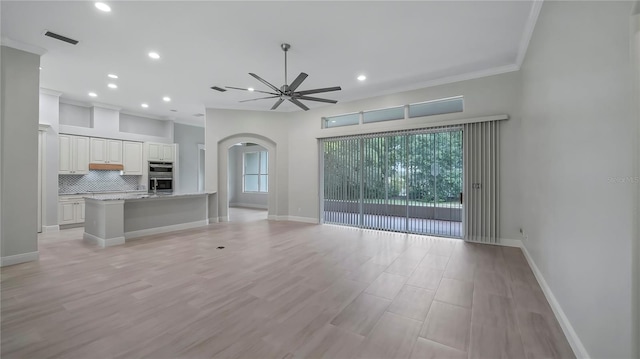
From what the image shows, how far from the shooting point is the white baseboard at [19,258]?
376cm

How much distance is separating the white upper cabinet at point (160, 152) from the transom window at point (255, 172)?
145 inches

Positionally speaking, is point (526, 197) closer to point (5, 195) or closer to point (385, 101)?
point (385, 101)

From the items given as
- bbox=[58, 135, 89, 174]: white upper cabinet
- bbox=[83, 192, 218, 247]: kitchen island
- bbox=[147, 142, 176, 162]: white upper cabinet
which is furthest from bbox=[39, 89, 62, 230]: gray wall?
bbox=[147, 142, 176, 162]: white upper cabinet

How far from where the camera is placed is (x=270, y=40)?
3.95m

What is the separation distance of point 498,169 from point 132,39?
6703 millimetres

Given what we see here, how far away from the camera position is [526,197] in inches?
158

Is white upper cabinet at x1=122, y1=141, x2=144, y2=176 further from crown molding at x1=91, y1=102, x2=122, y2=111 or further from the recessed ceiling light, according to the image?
the recessed ceiling light

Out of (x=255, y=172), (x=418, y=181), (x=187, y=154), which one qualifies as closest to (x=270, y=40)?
(x=418, y=181)

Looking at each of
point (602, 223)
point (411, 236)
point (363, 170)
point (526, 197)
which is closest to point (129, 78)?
point (363, 170)

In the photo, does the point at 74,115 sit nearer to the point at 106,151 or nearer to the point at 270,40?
the point at 106,151

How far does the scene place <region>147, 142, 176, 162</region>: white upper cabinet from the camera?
8.46 metres

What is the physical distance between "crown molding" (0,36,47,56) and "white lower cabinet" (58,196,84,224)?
4.06 metres

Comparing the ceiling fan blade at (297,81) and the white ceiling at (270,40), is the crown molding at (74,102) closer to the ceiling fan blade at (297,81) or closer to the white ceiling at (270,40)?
the white ceiling at (270,40)

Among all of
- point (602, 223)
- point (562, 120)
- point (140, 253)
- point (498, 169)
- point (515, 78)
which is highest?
point (515, 78)
